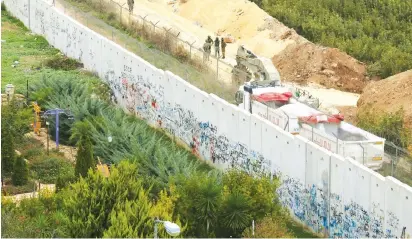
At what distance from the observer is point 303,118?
39.2 metres

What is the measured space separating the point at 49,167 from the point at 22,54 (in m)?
18.6

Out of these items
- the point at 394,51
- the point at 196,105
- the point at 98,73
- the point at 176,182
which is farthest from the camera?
the point at 394,51

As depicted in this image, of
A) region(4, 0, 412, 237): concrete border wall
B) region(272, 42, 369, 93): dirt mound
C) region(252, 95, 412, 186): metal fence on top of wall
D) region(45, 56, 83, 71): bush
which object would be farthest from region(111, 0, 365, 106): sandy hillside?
region(252, 95, 412, 186): metal fence on top of wall

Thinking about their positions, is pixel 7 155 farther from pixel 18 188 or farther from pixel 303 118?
pixel 303 118

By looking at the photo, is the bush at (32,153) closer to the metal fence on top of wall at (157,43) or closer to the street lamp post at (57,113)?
the street lamp post at (57,113)

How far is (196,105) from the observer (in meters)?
43.1

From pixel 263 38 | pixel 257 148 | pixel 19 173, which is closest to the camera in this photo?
pixel 19 173

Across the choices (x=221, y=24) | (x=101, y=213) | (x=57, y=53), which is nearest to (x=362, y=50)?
(x=221, y=24)

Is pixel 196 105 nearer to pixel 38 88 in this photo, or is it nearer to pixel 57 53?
pixel 38 88

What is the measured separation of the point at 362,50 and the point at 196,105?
17418 mm

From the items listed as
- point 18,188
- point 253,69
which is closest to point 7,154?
point 18,188

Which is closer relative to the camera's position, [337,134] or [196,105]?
[337,134]

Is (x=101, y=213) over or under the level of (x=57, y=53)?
over

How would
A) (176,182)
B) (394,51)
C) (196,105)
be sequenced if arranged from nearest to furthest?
(176,182) → (196,105) → (394,51)
